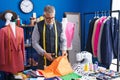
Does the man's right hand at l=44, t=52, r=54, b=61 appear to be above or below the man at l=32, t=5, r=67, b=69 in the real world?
below

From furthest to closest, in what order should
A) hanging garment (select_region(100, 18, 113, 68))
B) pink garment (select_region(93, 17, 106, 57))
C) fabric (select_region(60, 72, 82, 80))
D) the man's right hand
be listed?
pink garment (select_region(93, 17, 106, 57)) → hanging garment (select_region(100, 18, 113, 68)) → the man's right hand → fabric (select_region(60, 72, 82, 80))

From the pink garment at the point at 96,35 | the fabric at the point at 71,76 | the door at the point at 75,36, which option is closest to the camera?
the fabric at the point at 71,76

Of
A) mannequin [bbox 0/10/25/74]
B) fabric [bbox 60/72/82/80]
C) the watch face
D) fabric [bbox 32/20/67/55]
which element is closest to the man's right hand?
fabric [bbox 32/20/67/55]

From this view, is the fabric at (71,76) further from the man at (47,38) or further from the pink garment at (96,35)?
the pink garment at (96,35)

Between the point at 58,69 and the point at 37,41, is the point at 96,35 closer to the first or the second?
the point at 37,41

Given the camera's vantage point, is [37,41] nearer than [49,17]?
No

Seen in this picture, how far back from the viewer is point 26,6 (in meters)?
4.62

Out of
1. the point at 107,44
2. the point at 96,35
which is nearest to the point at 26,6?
the point at 96,35

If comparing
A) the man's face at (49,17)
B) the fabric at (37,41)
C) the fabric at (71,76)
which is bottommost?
the fabric at (71,76)

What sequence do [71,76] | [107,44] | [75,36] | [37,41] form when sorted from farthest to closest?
[75,36] → [107,44] → [37,41] → [71,76]

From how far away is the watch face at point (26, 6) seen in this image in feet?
15.0

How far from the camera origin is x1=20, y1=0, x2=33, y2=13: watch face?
4559 millimetres

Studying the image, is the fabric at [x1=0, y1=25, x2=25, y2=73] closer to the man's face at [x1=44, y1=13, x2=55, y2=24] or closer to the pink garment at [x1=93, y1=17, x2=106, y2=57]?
the man's face at [x1=44, y1=13, x2=55, y2=24]

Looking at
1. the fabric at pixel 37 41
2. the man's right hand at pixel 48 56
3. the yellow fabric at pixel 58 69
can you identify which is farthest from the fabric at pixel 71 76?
the fabric at pixel 37 41
